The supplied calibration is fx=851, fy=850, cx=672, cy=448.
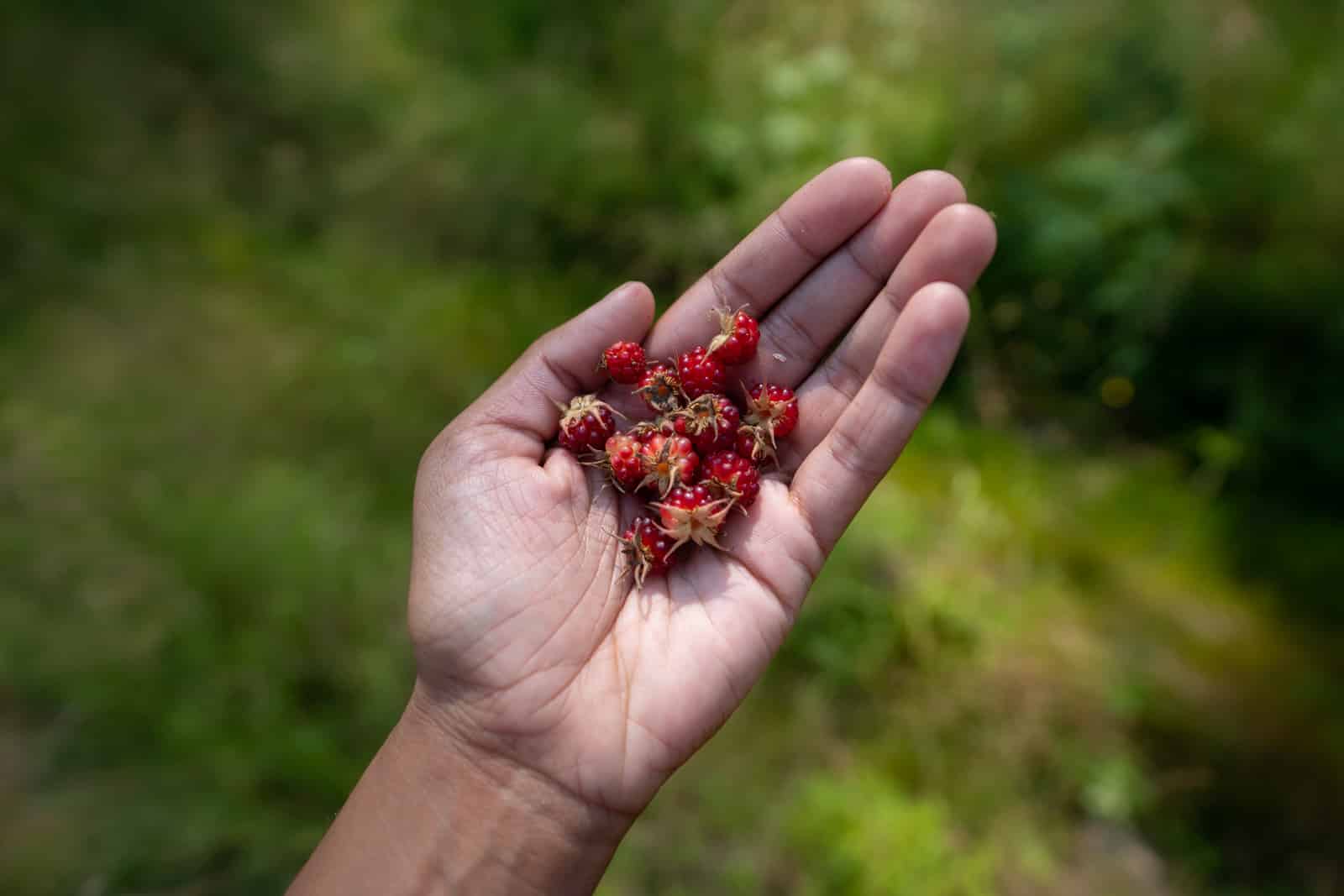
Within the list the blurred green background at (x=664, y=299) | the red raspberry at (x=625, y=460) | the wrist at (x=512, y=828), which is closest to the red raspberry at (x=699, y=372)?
the red raspberry at (x=625, y=460)

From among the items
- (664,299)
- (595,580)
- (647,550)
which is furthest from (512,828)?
(664,299)

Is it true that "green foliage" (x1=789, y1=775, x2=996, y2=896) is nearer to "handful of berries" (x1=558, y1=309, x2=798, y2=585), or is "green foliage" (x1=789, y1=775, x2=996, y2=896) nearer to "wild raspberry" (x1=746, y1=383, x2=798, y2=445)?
"handful of berries" (x1=558, y1=309, x2=798, y2=585)

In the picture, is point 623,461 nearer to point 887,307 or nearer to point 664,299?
point 887,307

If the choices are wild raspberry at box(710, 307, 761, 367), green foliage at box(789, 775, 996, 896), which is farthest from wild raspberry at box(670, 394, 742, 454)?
green foliage at box(789, 775, 996, 896)

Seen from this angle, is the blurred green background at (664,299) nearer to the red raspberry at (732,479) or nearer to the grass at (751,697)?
the grass at (751,697)

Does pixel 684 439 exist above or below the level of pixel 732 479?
above
